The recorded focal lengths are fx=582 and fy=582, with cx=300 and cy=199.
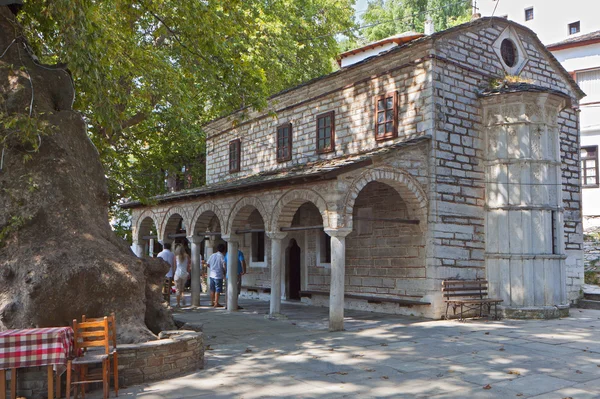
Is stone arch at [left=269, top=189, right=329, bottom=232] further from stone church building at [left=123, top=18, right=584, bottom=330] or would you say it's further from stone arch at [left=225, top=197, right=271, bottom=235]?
stone arch at [left=225, top=197, right=271, bottom=235]

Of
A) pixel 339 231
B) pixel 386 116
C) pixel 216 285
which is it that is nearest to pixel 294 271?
pixel 216 285

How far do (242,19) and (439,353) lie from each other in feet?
21.5

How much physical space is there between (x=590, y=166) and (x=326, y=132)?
1114 cm

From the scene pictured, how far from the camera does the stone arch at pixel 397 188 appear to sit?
10.5 meters

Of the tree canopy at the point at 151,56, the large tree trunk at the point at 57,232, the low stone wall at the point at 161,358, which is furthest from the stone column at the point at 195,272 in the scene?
the low stone wall at the point at 161,358

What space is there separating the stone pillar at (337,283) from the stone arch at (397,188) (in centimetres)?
30

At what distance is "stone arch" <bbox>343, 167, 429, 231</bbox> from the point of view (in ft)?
34.5

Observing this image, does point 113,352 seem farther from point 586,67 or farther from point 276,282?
point 586,67

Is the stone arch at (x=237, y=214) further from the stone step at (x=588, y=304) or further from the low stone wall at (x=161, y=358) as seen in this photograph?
the stone step at (x=588, y=304)

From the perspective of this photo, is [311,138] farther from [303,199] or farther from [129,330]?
[129,330]

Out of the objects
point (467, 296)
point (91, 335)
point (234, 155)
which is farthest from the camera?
point (234, 155)

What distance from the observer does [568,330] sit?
32.6 feet

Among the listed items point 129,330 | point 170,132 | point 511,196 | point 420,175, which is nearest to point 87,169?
point 129,330

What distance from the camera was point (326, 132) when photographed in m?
14.3
